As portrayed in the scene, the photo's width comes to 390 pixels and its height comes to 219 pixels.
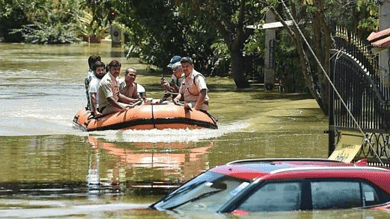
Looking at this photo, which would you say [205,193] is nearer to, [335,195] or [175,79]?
[335,195]

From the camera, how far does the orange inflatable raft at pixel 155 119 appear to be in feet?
69.4

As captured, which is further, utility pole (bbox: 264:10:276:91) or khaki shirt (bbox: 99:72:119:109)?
utility pole (bbox: 264:10:276:91)

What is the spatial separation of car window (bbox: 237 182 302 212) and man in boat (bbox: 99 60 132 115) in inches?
486

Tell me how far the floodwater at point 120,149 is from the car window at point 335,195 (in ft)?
0.29

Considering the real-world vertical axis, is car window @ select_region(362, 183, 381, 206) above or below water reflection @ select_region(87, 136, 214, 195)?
above

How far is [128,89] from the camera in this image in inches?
867

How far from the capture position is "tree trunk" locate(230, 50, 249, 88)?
36281 mm

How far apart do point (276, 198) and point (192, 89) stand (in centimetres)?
1280

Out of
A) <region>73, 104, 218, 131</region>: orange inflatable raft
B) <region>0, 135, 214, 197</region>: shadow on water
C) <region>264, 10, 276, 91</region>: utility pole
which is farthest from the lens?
<region>264, 10, 276, 91</region>: utility pole

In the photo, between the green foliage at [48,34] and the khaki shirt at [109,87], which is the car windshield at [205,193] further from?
the green foliage at [48,34]

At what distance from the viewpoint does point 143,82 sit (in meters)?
39.6

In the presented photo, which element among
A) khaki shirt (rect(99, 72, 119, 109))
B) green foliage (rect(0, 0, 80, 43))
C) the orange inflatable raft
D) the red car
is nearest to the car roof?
the red car

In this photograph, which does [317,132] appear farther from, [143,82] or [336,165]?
[143,82]

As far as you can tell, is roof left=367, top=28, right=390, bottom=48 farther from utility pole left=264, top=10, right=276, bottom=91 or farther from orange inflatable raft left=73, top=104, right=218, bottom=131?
utility pole left=264, top=10, right=276, bottom=91
